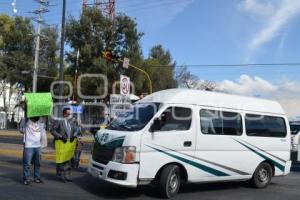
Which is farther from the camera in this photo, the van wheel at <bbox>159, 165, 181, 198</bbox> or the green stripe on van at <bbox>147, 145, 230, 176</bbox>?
the green stripe on van at <bbox>147, 145, 230, 176</bbox>

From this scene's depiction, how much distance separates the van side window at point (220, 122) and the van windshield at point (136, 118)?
46.2 inches

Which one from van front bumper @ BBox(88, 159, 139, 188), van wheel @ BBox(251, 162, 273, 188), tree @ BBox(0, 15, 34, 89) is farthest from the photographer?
tree @ BBox(0, 15, 34, 89)

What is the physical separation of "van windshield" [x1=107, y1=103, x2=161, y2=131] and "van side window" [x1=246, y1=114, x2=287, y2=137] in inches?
109

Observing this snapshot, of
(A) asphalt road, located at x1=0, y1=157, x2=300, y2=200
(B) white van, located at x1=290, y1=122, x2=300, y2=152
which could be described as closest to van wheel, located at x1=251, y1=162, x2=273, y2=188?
(A) asphalt road, located at x1=0, y1=157, x2=300, y2=200

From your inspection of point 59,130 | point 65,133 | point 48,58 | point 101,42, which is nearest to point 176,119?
point 65,133

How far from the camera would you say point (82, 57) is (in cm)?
4697

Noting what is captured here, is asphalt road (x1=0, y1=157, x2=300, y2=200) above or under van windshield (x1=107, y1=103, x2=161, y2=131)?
under

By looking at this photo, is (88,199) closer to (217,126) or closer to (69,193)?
(69,193)

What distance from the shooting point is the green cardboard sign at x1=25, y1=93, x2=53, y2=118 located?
37.1 ft

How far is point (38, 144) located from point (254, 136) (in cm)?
517

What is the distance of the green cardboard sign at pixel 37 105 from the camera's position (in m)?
11.3

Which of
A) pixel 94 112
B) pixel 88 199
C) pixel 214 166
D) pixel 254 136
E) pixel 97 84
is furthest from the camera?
pixel 94 112

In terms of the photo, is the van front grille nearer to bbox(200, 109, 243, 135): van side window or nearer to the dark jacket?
the dark jacket

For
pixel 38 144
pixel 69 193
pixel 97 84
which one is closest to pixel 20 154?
pixel 38 144
